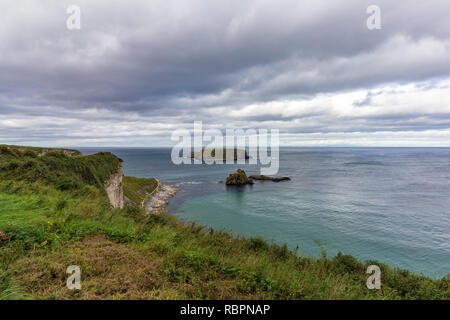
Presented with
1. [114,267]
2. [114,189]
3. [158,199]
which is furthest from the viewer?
[158,199]

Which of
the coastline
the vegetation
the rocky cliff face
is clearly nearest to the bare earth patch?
the coastline

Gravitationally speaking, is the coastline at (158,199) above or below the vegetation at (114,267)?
below

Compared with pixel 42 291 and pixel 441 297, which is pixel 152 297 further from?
pixel 441 297

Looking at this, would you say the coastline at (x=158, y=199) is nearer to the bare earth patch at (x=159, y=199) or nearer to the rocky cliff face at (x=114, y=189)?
the bare earth patch at (x=159, y=199)

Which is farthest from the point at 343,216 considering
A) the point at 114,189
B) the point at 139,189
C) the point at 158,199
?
the point at 139,189

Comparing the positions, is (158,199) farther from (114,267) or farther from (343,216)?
(114,267)

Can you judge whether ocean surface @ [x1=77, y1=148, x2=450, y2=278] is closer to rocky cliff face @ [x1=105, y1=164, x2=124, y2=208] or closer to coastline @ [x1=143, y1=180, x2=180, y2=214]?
coastline @ [x1=143, y1=180, x2=180, y2=214]

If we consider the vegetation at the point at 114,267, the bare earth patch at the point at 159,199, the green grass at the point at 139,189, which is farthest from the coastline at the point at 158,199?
the vegetation at the point at 114,267

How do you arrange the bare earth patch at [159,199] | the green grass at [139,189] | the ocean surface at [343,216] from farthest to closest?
the green grass at [139,189], the bare earth patch at [159,199], the ocean surface at [343,216]

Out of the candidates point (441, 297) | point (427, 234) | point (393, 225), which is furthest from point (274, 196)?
point (441, 297)

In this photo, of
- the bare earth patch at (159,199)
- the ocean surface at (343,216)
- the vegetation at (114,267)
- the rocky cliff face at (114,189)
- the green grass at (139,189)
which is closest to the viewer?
the vegetation at (114,267)

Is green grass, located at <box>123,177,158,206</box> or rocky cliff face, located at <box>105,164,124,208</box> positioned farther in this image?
green grass, located at <box>123,177,158,206</box>

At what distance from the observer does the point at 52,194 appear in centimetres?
1011

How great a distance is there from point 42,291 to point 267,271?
18.0 ft
